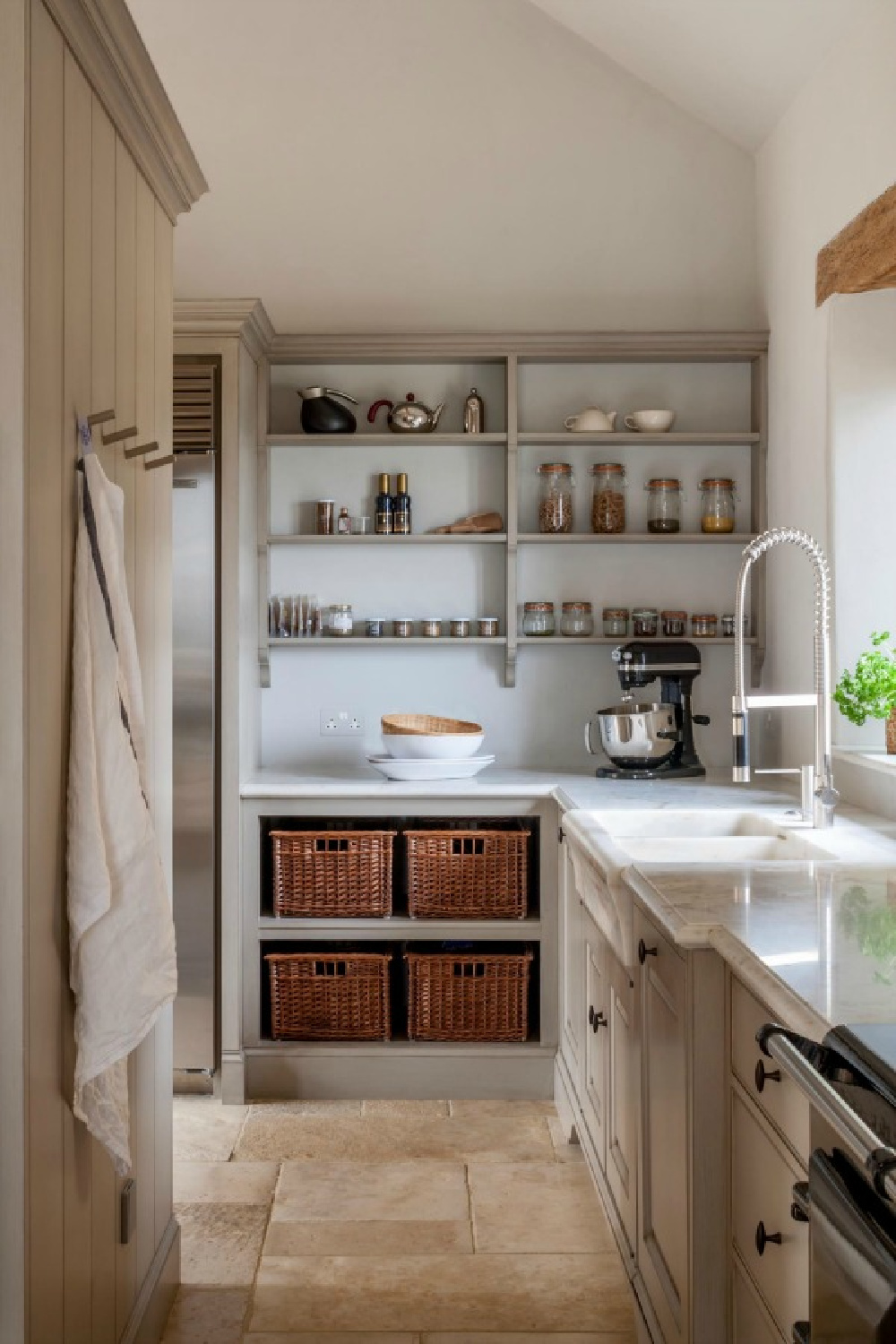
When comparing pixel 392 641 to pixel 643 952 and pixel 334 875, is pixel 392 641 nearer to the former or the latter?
pixel 334 875

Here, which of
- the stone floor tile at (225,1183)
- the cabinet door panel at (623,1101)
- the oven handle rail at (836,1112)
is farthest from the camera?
the stone floor tile at (225,1183)

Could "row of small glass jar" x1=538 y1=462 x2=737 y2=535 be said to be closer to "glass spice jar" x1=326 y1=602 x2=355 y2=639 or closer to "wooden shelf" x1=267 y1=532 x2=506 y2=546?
"wooden shelf" x1=267 y1=532 x2=506 y2=546

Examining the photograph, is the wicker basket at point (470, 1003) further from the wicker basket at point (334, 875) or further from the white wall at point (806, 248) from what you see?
the white wall at point (806, 248)

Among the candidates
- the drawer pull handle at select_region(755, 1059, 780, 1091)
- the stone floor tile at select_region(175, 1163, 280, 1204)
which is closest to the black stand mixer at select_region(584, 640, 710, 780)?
the stone floor tile at select_region(175, 1163, 280, 1204)

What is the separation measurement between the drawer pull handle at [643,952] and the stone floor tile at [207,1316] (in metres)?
1.07

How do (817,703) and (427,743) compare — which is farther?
(427,743)

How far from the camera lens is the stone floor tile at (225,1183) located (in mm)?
3096

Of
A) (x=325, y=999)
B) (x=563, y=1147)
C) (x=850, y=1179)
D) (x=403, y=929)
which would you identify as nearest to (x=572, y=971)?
(x=563, y=1147)

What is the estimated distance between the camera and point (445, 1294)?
263 cm

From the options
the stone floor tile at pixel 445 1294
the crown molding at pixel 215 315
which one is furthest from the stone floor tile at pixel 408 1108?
the crown molding at pixel 215 315

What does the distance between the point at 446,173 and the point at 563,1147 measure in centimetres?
311

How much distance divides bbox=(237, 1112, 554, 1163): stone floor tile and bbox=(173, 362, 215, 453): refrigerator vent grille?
1.97 metres

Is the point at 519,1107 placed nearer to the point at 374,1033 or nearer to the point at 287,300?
the point at 374,1033

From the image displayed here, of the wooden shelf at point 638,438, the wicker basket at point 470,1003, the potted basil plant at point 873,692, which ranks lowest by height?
the wicker basket at point 470,1003
